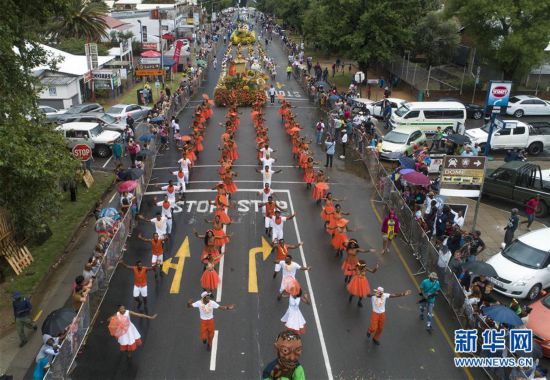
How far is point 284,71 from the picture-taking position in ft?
178

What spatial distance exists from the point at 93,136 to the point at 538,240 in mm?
20604

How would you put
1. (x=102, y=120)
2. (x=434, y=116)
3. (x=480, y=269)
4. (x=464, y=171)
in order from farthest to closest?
(x=434, y=116)
(x=102, y=120)
(x=464, y=171)
(x=480, y=269)

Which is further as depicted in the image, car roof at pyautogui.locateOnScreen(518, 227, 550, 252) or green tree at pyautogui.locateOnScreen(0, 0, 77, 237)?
car roof at pyautogui.locateOnScreen(518, 227, 550, 252)

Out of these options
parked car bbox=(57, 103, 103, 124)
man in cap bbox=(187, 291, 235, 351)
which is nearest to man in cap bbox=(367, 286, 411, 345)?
man in cap bbox=(187, 291, 235, 351)

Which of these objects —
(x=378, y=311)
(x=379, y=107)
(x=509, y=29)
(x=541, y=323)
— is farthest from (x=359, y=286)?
(x=509, y=29)

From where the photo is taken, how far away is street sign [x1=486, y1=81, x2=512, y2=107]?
57.8 feet

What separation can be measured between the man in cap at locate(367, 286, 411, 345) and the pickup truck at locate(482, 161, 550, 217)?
10.8 m

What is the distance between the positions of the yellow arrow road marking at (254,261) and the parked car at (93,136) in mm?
12713

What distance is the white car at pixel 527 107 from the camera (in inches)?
1326

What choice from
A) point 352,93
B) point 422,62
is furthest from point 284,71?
point 352,93

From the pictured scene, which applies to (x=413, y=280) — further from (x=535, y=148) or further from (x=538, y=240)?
(x=535, y=148)

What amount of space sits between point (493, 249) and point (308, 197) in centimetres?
723

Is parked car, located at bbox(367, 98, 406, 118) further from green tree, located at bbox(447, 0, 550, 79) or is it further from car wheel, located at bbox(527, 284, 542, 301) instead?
car wheel, located at bbox(527, 284, 542, 301)

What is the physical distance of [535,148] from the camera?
2703 centimetres
